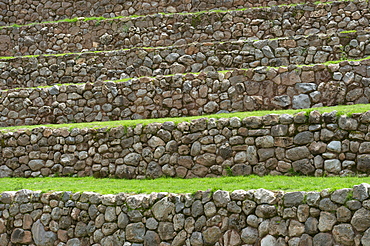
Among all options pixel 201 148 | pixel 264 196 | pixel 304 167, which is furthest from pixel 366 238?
pixel 201 148

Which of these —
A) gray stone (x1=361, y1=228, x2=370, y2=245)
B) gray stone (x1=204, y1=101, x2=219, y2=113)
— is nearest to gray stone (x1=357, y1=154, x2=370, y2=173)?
gray stone (x1=361, y1=228, x2=370, y2=245)

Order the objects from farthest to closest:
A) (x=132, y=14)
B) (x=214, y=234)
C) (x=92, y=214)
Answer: (x=132, y=14), (x=92, y=214), (x=214, y=234)

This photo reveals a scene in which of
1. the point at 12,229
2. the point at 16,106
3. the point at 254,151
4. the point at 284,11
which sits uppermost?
the point at 284,11

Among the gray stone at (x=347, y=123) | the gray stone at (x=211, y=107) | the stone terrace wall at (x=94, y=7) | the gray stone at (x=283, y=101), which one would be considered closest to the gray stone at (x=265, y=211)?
the gray stone at (x=347, y=123)

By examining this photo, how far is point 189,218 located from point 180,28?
23.1 feet

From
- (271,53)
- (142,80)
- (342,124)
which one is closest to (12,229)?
(142,80)

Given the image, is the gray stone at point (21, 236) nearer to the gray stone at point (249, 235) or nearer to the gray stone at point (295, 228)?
the gray stone at point (249, 235)

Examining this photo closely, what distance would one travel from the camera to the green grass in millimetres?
6930

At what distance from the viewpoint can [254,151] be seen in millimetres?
8344

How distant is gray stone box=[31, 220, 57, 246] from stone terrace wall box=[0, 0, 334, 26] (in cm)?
815

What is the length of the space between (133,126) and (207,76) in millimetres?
2045

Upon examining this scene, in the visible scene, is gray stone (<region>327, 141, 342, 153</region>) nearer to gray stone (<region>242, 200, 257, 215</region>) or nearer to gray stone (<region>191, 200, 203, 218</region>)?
gray stone (<region>242, 200, 257, 215</region>)

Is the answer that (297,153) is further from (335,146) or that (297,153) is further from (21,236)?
(21,236)

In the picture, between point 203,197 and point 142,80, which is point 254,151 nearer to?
point 203,197
